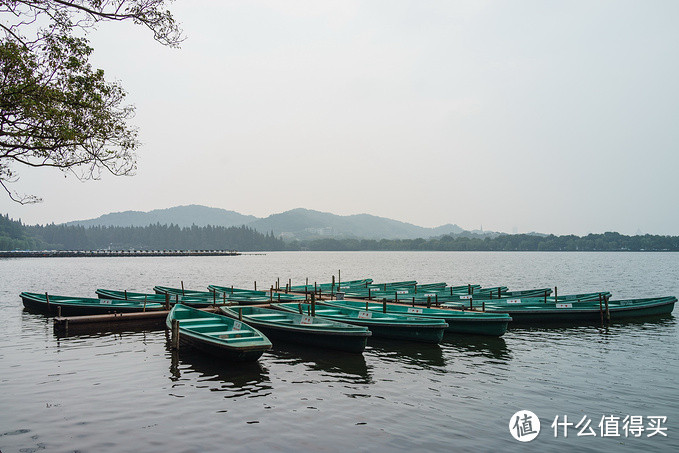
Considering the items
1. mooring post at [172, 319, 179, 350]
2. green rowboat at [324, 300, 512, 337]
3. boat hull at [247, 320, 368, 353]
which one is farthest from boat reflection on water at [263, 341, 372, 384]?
green rowboat at [324, 300, 512, 337]

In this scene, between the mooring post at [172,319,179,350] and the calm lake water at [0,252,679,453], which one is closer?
the calm lake water at [0,252,679,453]

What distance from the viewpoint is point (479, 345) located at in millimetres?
24906

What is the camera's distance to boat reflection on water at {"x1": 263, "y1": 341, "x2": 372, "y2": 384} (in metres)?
18.6

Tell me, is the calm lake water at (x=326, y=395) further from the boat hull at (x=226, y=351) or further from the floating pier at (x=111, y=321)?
the floating pier at (x=111, y=321)

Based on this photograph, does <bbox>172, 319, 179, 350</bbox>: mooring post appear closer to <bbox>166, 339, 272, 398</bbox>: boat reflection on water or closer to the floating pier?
<bbox>166, 339, 272, 398</bbox>: boat reflection on water

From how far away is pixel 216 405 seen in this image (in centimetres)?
1483

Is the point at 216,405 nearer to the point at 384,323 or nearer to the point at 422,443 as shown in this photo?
the point at 422,443

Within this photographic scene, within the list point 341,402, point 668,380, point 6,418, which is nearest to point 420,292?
point 668,380

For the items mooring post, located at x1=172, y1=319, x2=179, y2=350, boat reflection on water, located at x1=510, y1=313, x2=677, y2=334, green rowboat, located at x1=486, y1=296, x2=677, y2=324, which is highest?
mooring post, located at x1=172, y1=319, x2=179, y2=350

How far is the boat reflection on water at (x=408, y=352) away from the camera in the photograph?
2094cm

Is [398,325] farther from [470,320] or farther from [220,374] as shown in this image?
[220,374]

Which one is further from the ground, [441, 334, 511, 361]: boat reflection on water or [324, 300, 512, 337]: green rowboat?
[324, 300, 512, 337]: green rowboat

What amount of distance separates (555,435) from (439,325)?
35.3 ft

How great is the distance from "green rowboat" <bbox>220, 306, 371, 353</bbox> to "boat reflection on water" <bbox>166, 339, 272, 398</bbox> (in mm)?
3172
